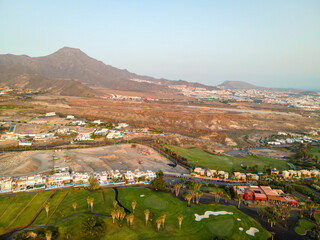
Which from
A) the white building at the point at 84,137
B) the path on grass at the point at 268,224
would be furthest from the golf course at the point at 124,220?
the white building at the point at 84,137

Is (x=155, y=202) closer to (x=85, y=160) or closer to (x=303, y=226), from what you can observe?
(x=303, y=226)

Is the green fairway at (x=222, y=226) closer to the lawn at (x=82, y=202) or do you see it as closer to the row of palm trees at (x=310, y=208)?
the row of palm trees at (x=310, y=208)

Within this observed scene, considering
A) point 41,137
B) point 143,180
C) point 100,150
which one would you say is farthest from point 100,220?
point 41,137

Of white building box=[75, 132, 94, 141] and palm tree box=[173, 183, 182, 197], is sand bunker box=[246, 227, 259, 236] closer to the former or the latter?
palm tree box=[173, 183, 182, 197]

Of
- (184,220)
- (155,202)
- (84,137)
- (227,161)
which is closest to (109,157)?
(84,137)

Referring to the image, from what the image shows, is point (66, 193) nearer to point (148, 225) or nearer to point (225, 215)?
point (148, 225)

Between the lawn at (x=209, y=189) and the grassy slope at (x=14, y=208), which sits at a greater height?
the grassy slope at (x=14, y=208)
